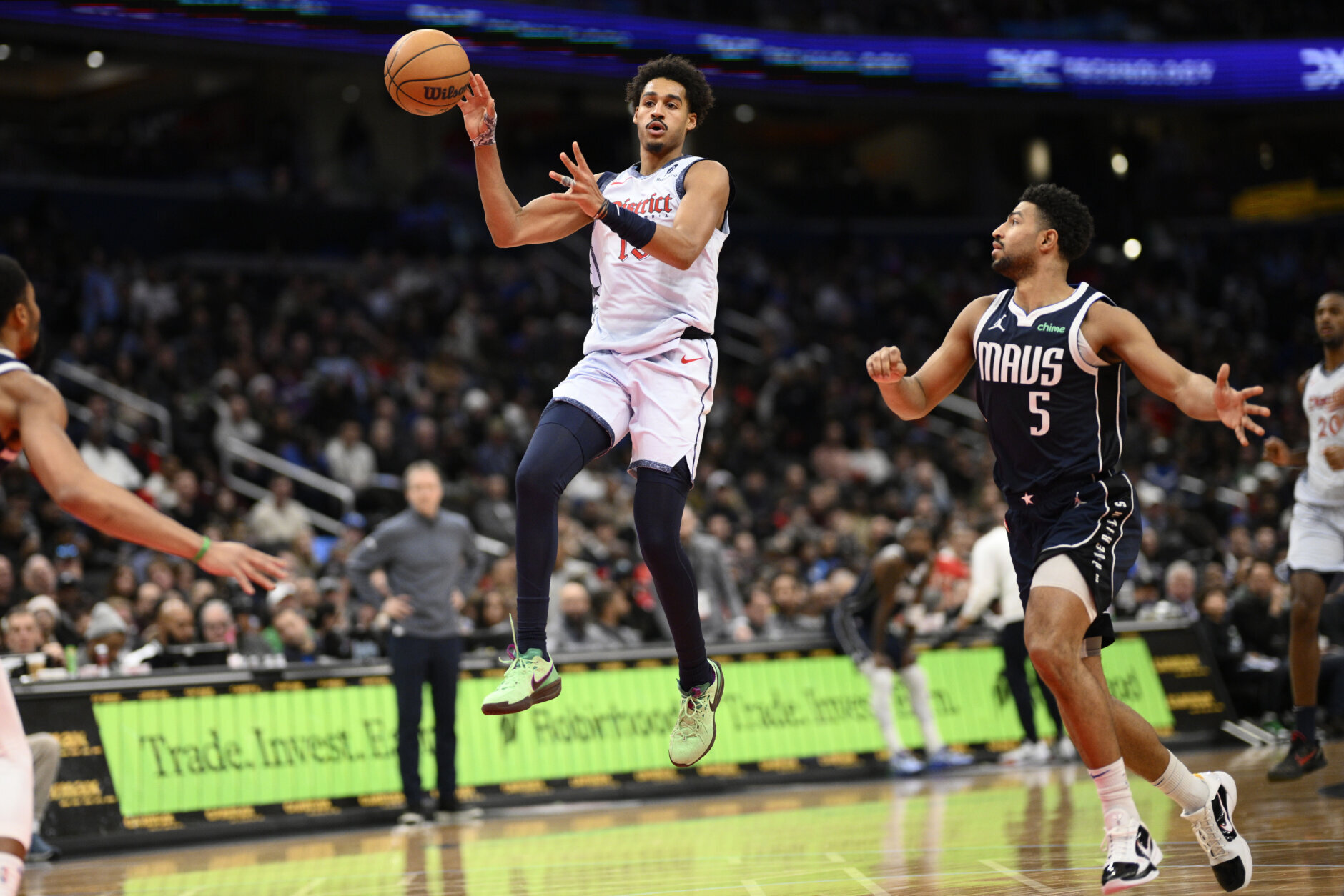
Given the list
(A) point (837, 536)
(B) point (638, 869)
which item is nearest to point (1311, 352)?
(A) point (837, 536)

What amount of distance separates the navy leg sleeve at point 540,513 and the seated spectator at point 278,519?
9.05m

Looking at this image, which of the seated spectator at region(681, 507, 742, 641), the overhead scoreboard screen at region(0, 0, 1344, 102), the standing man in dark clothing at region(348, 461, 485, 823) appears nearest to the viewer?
the standing man in dark clothing at region(348, 461, 485, 823)

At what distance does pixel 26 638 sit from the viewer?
9.57 meters

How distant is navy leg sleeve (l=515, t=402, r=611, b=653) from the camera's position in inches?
200

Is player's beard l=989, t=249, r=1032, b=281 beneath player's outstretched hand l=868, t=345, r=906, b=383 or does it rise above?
above

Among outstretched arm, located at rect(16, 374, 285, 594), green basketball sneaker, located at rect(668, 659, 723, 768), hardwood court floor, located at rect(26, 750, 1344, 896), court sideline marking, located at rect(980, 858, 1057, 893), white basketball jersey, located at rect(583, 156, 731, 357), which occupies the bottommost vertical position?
hardwood court floor, located at rect(26, 750, 1344, 896)

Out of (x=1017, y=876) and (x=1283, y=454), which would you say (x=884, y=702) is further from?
(x=1017, y=876)

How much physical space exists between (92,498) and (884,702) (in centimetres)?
851

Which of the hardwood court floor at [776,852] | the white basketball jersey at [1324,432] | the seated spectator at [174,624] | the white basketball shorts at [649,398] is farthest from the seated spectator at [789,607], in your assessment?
the white basketball shorts at [649,398]

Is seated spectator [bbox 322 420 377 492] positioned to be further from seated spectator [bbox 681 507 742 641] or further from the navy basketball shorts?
the navy basketball shorts

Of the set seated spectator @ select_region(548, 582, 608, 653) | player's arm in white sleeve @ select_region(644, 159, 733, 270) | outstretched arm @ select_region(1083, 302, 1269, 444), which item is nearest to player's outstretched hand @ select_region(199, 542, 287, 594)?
player's arm in white sleeve @ select_region(644, 159, 733, 270)

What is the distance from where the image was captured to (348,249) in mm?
21703

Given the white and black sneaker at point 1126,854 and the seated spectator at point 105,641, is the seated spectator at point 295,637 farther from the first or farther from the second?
the white and black sneaker at point 1126,854

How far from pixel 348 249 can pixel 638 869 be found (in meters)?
16.1
